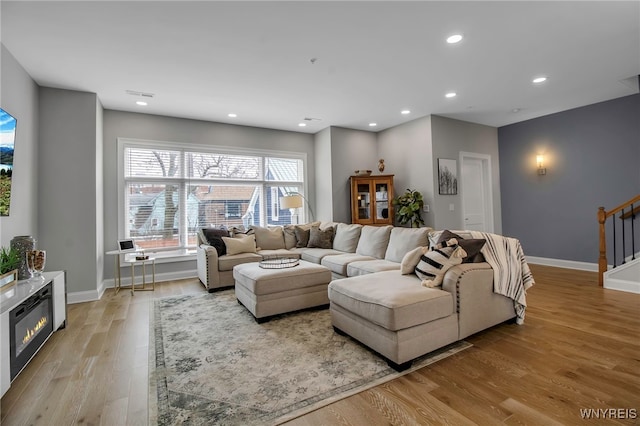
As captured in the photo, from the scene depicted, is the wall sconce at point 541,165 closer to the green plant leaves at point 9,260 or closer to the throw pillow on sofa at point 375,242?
the throw pillow on sofa at point 375,242

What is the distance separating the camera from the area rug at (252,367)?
5.68 ft

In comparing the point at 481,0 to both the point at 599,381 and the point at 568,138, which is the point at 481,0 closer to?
the point at 599,381

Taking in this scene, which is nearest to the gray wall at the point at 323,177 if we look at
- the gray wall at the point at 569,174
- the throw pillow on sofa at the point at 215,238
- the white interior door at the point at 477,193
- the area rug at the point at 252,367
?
the throw pillow on sofa at the point at 215,238

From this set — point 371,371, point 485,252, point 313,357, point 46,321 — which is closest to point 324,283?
point 313,357

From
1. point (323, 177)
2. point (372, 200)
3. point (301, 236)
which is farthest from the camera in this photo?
point (323, 177)

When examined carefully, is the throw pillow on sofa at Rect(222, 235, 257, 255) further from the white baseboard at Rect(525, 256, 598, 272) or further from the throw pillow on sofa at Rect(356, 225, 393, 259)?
the white baseboard at Rect(525, 256, 598, 272)

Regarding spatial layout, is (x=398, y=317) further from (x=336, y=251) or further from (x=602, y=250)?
(x=602, y=250)

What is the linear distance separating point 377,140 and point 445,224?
2.31 m

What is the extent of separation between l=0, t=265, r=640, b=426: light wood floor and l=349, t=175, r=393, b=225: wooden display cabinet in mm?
3081

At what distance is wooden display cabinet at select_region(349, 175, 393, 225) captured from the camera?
229 inches

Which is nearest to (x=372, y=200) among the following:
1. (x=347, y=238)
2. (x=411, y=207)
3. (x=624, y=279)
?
(x=411, y=207)

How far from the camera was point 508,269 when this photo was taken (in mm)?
2781

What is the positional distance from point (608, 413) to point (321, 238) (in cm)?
386

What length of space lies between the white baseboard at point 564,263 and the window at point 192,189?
15.9ft
